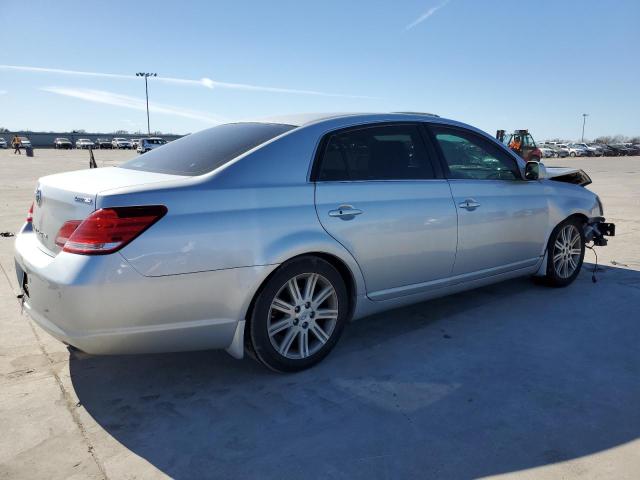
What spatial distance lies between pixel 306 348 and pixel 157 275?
43.5 inches

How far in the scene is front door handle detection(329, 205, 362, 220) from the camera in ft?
10.3

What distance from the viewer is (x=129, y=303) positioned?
254cm

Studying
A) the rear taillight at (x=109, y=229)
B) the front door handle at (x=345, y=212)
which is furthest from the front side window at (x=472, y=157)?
the rear taillight at (x=109, y=229)

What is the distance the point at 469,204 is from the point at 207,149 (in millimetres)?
1988

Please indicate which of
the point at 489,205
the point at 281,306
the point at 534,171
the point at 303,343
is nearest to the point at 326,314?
the point at 303,343

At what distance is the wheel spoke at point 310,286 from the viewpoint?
3139 millimetres

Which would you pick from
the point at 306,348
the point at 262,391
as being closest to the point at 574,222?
the point at 306,348

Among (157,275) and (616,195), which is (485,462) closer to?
(157,275)

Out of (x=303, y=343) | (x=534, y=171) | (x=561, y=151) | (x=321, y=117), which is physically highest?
(x=561, y=151)

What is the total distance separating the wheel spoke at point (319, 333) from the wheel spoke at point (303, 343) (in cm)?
5

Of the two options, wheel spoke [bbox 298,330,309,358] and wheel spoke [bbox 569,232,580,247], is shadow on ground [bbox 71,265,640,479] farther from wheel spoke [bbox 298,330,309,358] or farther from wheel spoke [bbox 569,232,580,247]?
wheel spoke [bbox 569,232,580,247]

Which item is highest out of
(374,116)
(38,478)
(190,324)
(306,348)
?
(374,116)

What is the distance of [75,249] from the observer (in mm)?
2527

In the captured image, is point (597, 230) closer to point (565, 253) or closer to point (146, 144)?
point (565, 253)
